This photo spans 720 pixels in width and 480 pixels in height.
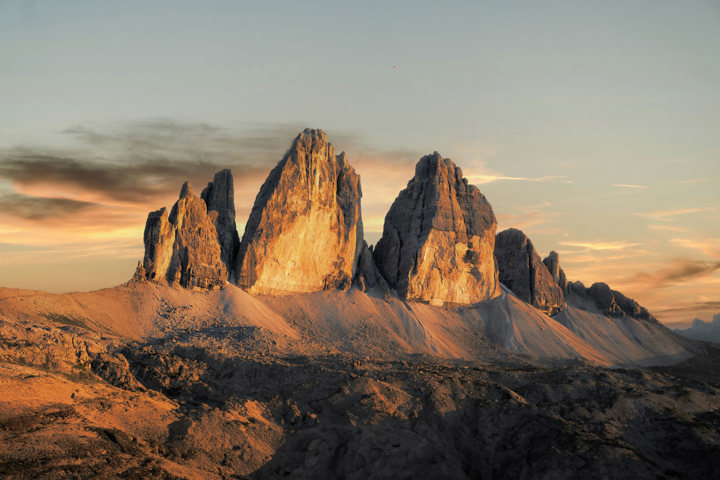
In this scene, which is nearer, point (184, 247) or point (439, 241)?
point (184, 247)

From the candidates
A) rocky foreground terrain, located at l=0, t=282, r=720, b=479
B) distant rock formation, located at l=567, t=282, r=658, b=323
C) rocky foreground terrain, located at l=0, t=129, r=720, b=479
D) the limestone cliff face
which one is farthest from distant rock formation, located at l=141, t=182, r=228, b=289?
distant rock formation, located at l=567, t=282, r=658, b=323

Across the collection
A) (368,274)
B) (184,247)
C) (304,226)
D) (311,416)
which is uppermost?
(304,226)

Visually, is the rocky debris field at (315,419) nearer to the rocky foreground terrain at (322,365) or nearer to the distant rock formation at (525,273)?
the rocky foreground terrain at (322,365)

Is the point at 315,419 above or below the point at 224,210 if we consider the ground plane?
below

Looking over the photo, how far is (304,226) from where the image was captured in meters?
90.4

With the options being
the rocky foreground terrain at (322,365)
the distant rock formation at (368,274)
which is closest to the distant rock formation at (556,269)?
the rocky foreground terrain at (322,365)

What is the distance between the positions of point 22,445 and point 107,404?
28.2ft

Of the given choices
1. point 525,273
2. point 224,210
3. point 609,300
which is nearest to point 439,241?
point 525,273

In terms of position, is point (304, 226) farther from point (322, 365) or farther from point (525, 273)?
point (525, 273)

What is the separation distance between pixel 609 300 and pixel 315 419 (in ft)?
396

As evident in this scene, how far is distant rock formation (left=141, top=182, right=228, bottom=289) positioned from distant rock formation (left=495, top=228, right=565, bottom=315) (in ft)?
221

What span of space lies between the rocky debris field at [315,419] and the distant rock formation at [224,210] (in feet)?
109

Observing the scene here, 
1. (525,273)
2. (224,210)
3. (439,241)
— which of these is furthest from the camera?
(525,273)

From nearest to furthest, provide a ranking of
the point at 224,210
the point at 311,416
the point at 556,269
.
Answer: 1. the point at 311,416
2. the point at 224,210
3. the point at 556,269
